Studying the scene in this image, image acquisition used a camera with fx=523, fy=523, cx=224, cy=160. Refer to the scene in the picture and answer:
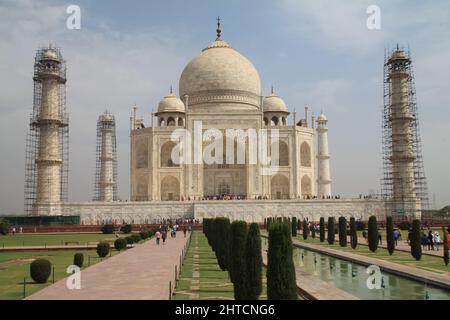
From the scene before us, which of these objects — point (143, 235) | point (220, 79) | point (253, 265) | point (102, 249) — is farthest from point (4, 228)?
point (253, 265)

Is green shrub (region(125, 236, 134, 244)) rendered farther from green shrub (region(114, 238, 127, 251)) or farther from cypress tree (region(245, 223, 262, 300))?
cypress tree (region(245, 223, 262, 300))

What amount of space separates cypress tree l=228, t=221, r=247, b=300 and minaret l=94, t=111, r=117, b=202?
29.5 m

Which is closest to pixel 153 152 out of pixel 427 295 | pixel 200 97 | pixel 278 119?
pixel 200 97

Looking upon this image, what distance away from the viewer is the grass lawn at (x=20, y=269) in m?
8.69

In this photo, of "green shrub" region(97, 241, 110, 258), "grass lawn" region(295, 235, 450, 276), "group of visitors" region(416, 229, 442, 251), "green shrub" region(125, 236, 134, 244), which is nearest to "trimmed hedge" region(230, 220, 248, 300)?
"grass lawn" region(295, 235, 450, 276)

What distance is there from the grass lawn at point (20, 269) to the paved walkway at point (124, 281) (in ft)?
1.62

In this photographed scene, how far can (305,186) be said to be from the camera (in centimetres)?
3484

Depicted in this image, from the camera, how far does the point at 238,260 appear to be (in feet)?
26.8

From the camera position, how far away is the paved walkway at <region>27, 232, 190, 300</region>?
7695 mm

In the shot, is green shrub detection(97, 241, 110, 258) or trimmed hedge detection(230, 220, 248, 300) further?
green shrub detection(97, 241, 110, 258)

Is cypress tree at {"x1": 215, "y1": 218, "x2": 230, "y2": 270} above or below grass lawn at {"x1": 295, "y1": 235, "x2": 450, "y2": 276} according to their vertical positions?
above

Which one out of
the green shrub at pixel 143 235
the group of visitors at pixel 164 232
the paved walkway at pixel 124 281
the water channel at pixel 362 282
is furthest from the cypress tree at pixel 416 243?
the green shrub at pixel 143 235

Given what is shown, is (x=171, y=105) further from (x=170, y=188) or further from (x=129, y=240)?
(x=129, y=240)

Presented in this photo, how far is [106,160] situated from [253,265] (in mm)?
31784
